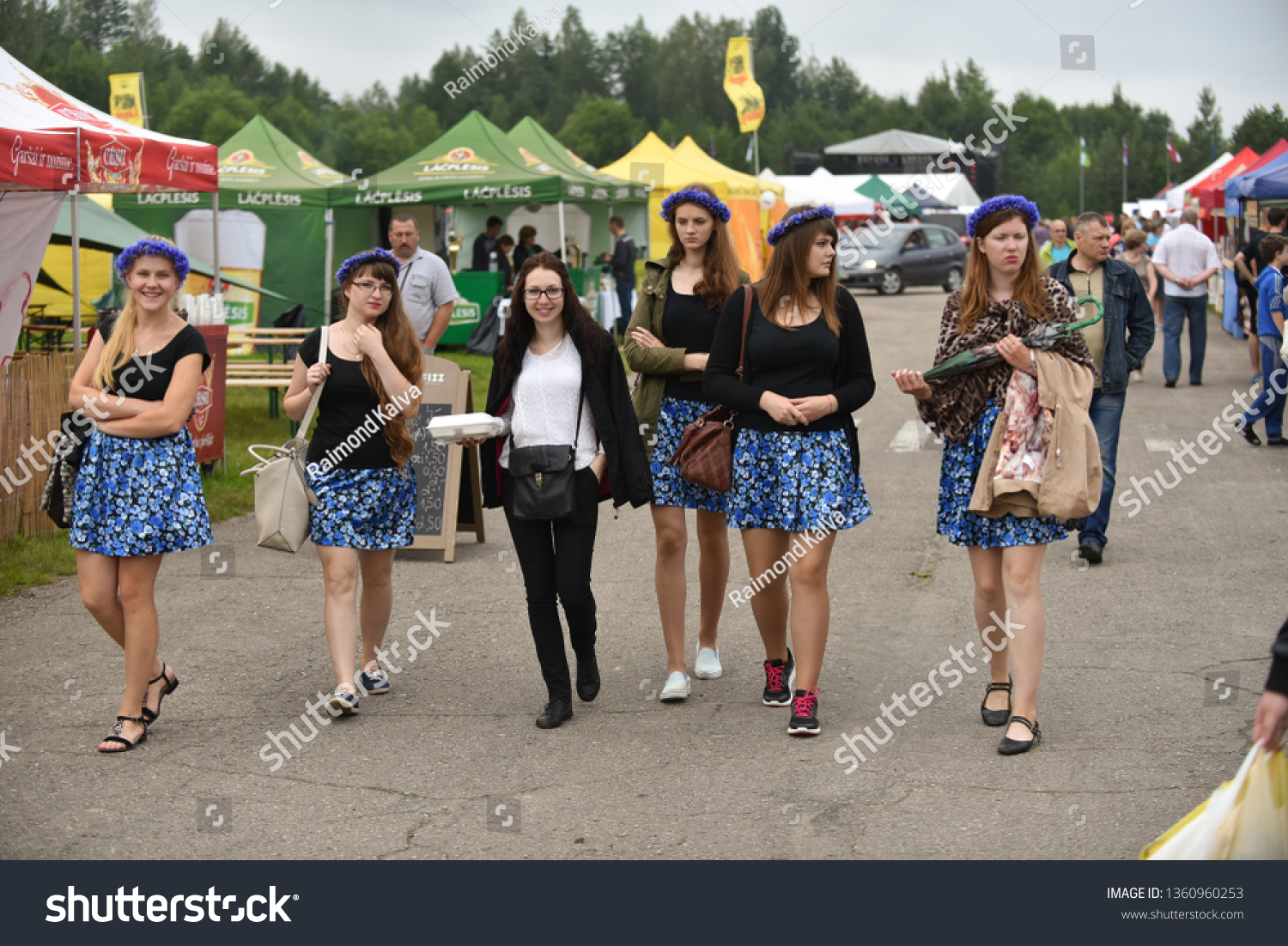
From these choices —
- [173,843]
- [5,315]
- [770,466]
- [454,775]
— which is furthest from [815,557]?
[5,315]

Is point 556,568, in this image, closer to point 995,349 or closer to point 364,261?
point 364,261

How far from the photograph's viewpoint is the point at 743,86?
34625mm

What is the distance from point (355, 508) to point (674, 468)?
1.27 m

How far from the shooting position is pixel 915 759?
15.3 feet

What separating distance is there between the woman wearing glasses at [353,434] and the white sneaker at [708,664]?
55.2 inches

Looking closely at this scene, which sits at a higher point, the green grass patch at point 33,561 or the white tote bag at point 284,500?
the white tote bag at point 284,500

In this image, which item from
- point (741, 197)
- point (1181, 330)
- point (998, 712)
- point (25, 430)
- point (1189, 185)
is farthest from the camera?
point (1189, 185)

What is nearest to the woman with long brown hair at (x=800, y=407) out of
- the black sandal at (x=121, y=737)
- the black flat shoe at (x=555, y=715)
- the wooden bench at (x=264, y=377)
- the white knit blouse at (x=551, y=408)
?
the white knit blouse at (x=551, y=408)

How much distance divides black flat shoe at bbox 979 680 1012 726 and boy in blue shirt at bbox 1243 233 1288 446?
7738 millimetres

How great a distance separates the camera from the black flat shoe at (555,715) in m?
5.10

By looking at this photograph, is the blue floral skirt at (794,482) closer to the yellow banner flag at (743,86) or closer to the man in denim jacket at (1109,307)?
the man in denim jacket at (1109,307)

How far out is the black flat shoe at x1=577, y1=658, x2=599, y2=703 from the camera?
17.5ft

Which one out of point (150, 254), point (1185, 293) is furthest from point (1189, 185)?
point (150, 254)
